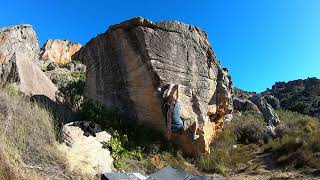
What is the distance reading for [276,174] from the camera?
36.7ft

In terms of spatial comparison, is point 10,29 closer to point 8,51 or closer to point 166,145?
point 8,51

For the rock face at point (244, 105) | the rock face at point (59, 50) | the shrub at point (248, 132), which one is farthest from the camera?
the rock face at point (59, 50)

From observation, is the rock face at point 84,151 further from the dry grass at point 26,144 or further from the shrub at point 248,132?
the shrub at point 248,132

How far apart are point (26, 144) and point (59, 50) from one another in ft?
125

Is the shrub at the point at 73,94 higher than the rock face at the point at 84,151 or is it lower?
higher

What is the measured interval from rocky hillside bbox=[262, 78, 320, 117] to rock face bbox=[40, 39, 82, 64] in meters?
21.9

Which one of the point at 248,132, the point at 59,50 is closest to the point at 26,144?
the point at 248,132

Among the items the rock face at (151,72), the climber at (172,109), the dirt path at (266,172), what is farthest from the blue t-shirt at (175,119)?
the dirt path at (266,172)

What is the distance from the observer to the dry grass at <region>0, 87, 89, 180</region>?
661cm

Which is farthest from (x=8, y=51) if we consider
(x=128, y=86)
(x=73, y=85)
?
(x=128, y=86)

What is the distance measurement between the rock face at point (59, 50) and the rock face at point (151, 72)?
28.5 meters

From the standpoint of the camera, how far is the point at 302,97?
132ft

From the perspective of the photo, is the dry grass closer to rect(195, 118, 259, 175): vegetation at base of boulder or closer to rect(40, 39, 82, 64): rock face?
rect(195, 118, 259, 175): vegetation at base of boulder

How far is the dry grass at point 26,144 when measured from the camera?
6.61 metres
